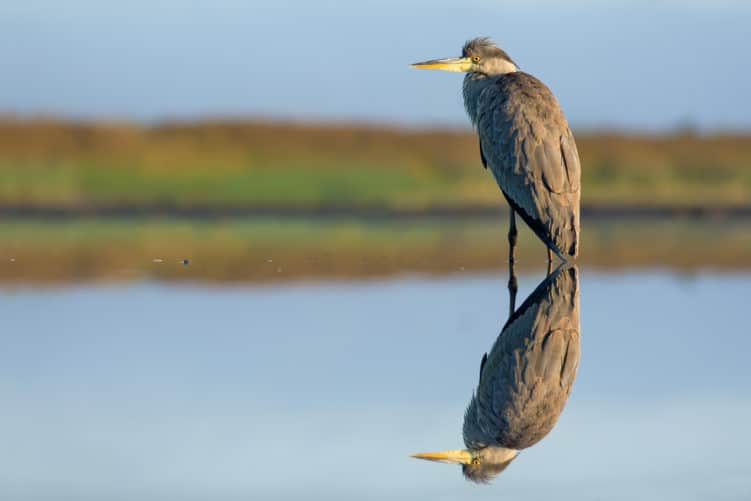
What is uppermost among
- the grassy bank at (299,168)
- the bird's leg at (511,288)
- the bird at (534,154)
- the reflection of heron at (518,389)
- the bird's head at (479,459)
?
the grassy bank at (299,168)

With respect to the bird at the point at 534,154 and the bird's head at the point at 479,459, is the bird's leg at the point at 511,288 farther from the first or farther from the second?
the bird's head at the point at 479,459

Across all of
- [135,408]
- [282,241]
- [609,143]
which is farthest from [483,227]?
[135,408]

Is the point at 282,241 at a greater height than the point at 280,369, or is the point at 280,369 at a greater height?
the point at 282,241

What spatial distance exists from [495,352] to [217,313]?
209cm

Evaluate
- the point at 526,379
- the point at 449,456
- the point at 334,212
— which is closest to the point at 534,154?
the point at 526,379

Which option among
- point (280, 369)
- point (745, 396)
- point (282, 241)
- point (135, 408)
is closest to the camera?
point (135, 408)

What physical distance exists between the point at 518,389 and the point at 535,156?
3.96 m

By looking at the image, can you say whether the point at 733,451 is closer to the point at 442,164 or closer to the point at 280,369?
the point at 280,369

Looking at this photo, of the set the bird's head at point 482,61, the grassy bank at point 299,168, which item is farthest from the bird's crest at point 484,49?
the grassy bank at point 299,168

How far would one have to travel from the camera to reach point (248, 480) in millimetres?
3346

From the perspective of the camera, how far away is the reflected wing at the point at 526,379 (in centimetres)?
397

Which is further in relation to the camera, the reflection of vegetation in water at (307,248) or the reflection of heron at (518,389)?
the reflection of vegetation in water at (307,248)

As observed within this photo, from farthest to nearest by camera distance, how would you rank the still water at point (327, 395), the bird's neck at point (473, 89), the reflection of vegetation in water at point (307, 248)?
1. the bird's neck at point (473, 89)
2. the reflection of vegetation in water at point (307, 248)
3. the still water at point (327, 395)

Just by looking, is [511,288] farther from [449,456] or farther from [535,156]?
[449,456]
